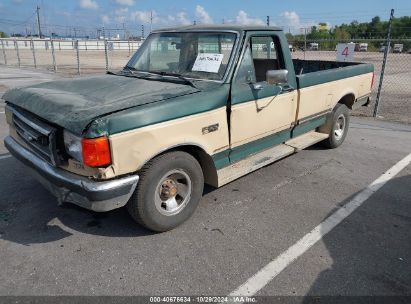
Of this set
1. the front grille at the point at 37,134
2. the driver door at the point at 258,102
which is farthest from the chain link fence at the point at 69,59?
the front grille at the point at 37,134

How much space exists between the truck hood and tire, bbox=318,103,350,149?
10.3 feet

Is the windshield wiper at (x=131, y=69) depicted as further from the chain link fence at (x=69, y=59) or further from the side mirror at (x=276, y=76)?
the chain link fence at (x=69, y=59)

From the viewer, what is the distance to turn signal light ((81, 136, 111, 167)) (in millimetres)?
2857

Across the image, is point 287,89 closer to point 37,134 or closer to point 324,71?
point 324,71

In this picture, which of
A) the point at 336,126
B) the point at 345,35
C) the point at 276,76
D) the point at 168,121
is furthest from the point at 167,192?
the point at 345,35

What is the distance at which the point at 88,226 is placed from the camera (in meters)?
3.73

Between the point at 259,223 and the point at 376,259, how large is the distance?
116 cm

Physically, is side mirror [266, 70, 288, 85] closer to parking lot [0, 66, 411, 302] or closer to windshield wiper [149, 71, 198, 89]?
windshield wiper [149, 71, 198, 89]

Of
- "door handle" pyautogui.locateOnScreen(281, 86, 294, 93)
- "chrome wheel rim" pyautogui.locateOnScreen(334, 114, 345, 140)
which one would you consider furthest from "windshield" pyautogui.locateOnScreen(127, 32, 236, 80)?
"chrome wheel rim" pyautogui.locateOnScreen(334, 114, 345, 140)

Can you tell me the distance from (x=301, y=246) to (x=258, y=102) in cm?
171

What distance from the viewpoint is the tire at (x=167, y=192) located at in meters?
3.28

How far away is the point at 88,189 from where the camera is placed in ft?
9.75

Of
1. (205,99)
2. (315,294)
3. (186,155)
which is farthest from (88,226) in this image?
(315,294)

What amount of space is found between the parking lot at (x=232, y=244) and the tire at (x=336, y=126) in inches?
48.3
